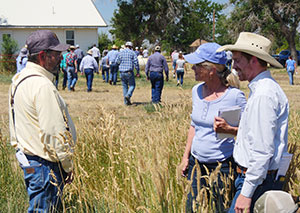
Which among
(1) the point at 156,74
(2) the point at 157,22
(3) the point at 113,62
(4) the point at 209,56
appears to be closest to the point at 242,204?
(4) the point at 209,56

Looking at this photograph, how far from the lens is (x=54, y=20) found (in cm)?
3528

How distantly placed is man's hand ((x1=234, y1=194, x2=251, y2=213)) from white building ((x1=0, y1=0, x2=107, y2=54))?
32.8 metres

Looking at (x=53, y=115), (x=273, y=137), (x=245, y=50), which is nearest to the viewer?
(x=273, y=137)

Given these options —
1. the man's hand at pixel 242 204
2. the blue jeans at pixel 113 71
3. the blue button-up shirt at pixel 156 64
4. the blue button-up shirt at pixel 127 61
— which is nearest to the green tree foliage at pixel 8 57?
the blue jeans at pixel 113 71

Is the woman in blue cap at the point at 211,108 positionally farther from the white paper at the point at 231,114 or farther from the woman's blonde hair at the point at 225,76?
the white paper at the point at 231,114

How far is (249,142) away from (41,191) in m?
1.47

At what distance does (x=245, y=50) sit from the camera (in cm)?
281

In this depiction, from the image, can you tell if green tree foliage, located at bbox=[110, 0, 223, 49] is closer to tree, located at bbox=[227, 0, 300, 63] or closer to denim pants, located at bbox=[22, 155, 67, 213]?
tree, located at bbox=[227, 0, 300, 63]

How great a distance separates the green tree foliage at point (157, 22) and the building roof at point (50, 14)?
10.9 metres

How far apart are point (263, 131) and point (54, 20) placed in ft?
113

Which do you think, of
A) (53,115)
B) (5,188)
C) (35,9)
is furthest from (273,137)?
(35,9)

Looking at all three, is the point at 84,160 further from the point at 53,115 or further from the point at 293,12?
the point at 293,12

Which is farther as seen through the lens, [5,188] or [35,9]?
[35,9]

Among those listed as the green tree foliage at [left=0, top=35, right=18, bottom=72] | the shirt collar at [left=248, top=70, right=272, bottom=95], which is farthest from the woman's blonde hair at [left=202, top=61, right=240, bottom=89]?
the green tree foliage at [left=0, top=35, right=18, bottom=72]
